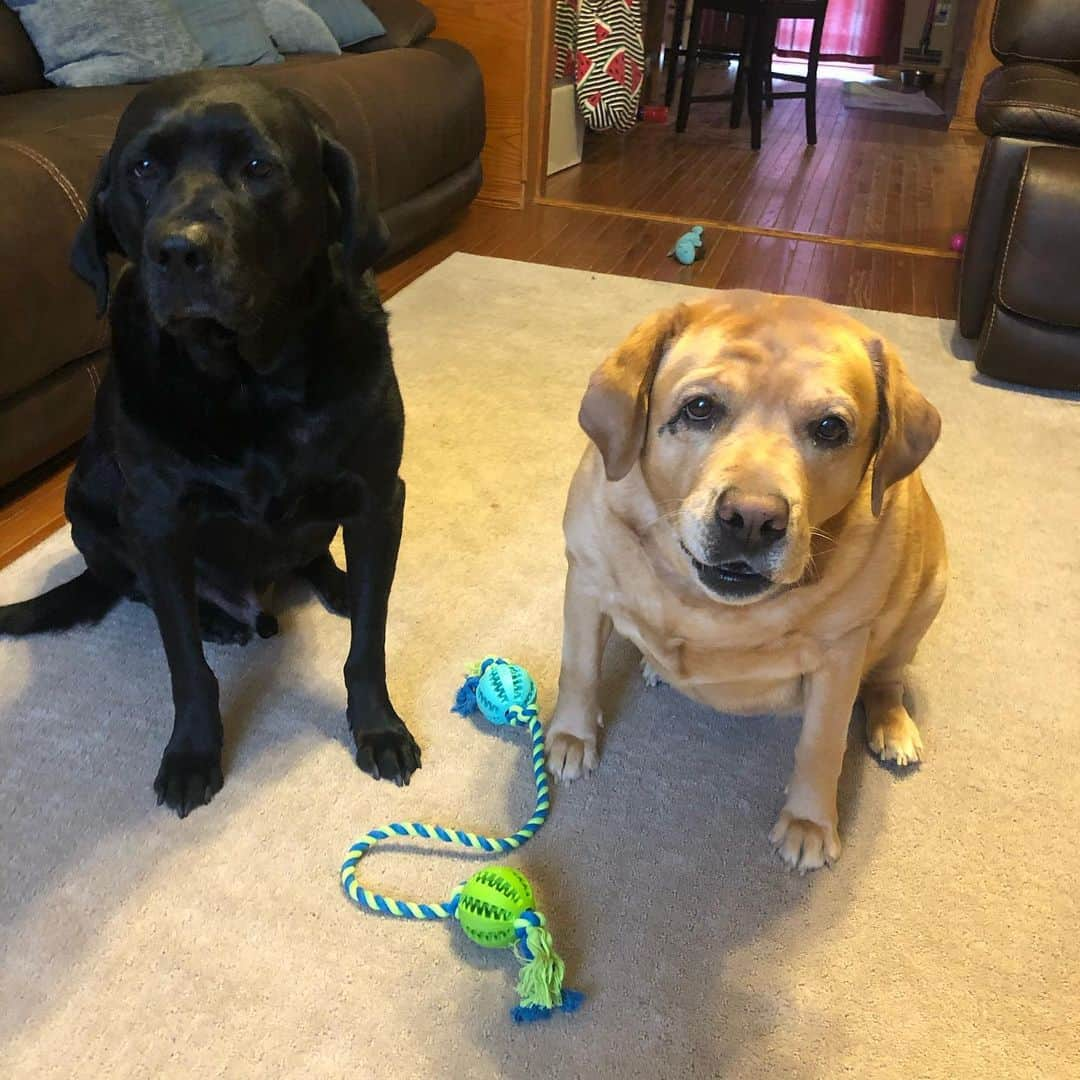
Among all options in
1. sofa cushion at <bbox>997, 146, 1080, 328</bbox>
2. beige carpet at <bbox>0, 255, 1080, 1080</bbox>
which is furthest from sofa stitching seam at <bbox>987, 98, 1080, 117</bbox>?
beige carpet at <bbox>0, 255, 1080, 1080</bbox>

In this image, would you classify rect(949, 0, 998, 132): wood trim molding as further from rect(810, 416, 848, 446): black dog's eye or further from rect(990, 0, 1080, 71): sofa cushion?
rect(810, 416, 848, 446): black dog's eye

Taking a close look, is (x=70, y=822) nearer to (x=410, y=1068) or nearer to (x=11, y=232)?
(x=410, y=1068)

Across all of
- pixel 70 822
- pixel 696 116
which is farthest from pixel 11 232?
pixel 696 116

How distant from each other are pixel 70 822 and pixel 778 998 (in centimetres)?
88

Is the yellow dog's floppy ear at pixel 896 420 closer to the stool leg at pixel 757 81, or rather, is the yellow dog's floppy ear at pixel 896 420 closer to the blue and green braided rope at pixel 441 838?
the blue and green braided rope at pixel 441 838

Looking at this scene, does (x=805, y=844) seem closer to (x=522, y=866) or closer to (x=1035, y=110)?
(x=522, y=866)

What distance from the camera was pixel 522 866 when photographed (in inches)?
48.3

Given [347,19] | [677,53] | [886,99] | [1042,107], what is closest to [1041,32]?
[1042,107]

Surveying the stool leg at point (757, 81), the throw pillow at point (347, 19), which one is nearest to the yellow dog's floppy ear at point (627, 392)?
the throw pillow at point (347, 19)

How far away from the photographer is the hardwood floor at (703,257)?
328 centimetres

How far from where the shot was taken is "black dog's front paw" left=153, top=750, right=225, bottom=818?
4.14 ft

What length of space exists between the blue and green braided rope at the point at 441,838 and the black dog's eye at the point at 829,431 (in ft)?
1.89

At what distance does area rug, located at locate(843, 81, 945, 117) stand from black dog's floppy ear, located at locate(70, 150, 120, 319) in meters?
6.63

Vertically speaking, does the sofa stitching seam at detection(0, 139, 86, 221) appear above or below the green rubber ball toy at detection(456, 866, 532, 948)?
above
